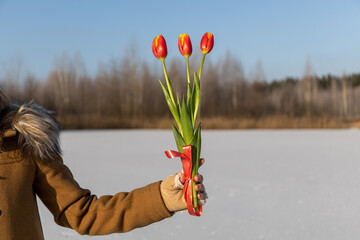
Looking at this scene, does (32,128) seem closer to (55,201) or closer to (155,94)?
(55,201)

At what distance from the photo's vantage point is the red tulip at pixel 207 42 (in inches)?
31.8

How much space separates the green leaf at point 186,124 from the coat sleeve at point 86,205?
194 mm

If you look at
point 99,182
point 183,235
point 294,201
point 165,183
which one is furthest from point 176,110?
point 99,182

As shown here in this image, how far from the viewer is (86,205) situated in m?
0.96

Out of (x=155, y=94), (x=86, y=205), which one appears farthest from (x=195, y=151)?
(x=155, y=94)

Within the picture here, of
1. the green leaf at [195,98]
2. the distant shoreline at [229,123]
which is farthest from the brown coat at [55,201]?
the distant shoreline at [229,123]

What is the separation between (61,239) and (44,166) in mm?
1491

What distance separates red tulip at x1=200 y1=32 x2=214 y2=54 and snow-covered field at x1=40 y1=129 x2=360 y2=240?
1.80 meters

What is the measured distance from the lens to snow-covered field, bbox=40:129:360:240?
96.0 inches

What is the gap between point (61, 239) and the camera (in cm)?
224

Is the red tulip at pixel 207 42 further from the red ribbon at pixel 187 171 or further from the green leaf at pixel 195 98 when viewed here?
the red ribbon at pixel 187 171

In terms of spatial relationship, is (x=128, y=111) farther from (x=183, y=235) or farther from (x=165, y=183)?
(x=165, y=183)

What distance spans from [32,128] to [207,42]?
1.73 ft

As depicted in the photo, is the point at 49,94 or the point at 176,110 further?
the point at 49,94
